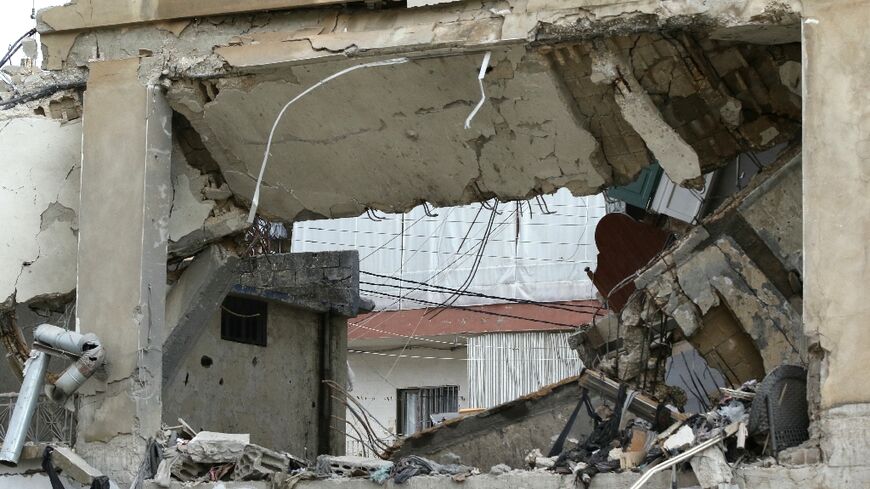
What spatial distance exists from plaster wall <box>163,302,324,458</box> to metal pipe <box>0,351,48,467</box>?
3.00 meters

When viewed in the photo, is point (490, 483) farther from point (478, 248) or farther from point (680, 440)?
point (478, 248)

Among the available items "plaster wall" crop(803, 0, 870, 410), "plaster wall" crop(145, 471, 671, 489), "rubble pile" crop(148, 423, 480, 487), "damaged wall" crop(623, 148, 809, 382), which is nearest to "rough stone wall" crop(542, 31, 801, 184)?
"damaged wall" crop(623, 148, 809, 382)

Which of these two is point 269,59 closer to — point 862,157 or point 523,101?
point 523,101

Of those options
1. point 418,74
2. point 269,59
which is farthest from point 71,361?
point 418,74

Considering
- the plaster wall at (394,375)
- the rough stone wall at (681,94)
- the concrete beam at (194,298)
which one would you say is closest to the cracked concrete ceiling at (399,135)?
the rough stone wall at (681,94)

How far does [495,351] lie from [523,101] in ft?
48.3

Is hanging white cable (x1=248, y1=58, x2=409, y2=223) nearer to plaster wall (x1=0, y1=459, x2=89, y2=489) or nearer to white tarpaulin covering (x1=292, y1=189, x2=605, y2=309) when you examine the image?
plaster wall (x1=0, y1=459, x2=89, y2=489)

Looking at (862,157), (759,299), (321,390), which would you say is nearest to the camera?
(862,157)

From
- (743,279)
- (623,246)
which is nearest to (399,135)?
(743,279)

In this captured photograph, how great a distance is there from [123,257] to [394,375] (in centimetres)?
1515

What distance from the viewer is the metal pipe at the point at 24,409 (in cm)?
841

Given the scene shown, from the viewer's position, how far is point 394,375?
928 inches

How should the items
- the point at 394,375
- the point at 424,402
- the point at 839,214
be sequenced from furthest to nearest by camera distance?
the point at 394,375 < the point at 424,402 < the point at 839,214

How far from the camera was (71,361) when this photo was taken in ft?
28.0
